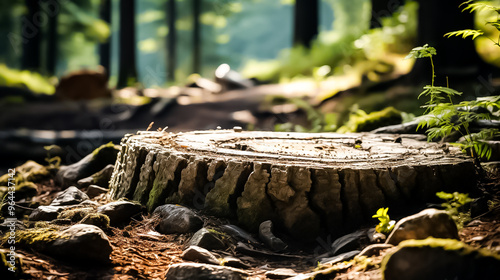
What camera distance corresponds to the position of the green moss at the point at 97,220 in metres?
3.39

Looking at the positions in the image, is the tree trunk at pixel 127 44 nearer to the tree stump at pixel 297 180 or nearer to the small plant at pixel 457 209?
the tree stump at pixel 297 180

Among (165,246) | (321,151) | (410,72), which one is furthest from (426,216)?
(410,72)

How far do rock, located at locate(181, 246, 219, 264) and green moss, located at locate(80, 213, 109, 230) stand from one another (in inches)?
32.0

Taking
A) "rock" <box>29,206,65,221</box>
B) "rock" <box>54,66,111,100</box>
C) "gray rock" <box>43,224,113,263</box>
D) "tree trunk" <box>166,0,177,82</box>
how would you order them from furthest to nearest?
1. "tree trunk" <box>166,0,177,82</box>
2. "rock" <box>54,66,111,100</box>
3. "rock" <box>29,206,65,221</box>
4. "gray rock" <box>43,224,113,263</box>

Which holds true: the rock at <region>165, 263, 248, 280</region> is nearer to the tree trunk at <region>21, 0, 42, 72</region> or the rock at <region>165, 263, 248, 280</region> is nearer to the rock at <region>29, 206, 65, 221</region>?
the rock at <region>29, 206, 65, 221</region>

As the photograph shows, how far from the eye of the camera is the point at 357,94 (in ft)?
35.2

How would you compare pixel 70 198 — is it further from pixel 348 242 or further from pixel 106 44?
pixel 106 44

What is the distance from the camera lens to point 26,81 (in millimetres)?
17516

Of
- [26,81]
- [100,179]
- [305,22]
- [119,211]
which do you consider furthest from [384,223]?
[26,81]

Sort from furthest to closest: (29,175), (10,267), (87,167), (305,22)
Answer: (305,22), (29,175), (87,167), (10,267)

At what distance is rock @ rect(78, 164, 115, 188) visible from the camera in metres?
5.34

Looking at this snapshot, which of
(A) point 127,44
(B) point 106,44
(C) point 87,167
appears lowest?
(C) point 87,167

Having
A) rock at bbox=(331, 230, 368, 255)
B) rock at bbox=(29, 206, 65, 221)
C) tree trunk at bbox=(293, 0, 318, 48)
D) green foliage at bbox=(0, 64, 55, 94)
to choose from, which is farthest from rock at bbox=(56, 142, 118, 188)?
tree trunk at bbox=(293, 0, 318, 48)

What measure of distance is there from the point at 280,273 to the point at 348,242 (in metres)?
0.56
